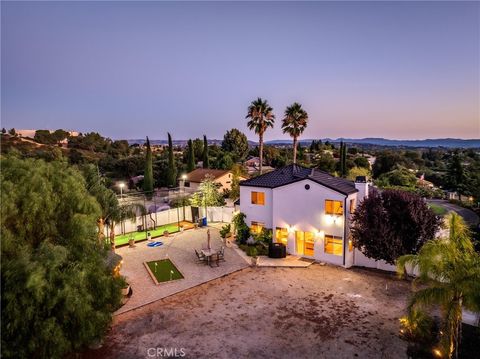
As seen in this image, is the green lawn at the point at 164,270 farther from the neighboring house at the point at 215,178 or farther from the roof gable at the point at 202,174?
the roof gable at the point at 202,174

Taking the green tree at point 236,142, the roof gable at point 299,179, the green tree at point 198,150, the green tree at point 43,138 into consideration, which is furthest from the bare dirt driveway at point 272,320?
the green tree at point 43,138

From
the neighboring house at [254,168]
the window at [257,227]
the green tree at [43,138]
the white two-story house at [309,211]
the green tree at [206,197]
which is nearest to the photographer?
the white two-story house at [309,211]

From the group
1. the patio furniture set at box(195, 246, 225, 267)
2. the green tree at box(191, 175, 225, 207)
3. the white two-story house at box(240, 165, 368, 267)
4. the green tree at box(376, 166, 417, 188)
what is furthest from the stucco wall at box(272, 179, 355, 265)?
the green tree at box(376, 166, 417, 188)

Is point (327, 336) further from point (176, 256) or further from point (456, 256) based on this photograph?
point (176, 256)

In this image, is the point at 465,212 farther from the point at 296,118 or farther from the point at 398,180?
the point at 296,118

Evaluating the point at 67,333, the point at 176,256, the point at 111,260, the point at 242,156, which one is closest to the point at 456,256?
the point at 67,333

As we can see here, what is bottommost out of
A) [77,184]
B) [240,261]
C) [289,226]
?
[240,261]

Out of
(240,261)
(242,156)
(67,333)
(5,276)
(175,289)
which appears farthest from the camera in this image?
(242,156)
